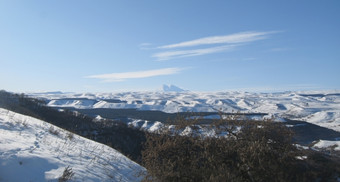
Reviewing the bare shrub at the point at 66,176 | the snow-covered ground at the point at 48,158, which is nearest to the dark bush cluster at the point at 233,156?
the snow-covered ground at the point at 48,158

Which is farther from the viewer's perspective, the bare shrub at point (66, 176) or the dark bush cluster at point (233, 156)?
the dark bush cluster at point (233, 156)

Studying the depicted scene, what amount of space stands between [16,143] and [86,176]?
6.98 ft

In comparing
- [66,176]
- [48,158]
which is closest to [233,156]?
[66,176]

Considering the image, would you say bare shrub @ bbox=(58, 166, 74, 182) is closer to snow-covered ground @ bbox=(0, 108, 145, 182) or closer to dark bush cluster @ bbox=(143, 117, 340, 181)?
snow-covered ground @ bbox=(0, 108, 145, 182)

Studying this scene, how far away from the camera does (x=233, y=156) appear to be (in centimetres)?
768

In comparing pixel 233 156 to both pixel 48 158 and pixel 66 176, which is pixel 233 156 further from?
pixel 48 158

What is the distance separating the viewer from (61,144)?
8250 mm

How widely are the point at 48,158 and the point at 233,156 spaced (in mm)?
4844

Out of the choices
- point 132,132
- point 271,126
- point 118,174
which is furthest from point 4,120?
point 132,132

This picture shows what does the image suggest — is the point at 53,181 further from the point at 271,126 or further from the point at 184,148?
the point at 271,126

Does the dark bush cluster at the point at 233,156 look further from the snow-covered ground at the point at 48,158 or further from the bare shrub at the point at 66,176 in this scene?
the bare shrub at the point at 66,176

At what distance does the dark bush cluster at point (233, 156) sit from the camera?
6691 mm

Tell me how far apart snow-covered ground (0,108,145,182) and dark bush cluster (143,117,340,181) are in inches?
40.7

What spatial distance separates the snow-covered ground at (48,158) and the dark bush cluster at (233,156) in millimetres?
1033
